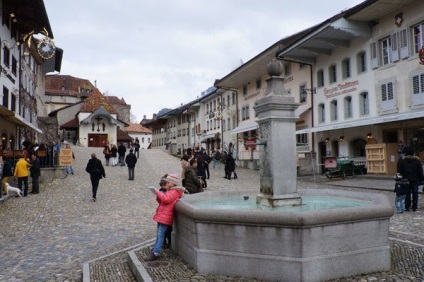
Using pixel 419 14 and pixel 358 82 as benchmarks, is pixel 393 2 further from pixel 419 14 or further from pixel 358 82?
pixel 358 82

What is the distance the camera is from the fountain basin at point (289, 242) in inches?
213

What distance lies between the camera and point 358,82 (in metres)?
25.1

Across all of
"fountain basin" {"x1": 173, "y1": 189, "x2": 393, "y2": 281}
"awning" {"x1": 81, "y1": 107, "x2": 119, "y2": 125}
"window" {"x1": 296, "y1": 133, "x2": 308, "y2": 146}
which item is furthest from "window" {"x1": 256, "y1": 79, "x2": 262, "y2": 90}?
"fountain basin" {"x1": 173, "y1": 189, "x2": 393, "y2": 281}

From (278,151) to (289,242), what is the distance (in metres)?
2.29

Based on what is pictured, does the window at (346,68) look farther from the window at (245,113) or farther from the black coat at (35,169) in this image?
the black coat at (35,169)

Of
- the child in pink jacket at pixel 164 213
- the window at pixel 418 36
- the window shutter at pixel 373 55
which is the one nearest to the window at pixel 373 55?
the window shutter at pixel 373 55

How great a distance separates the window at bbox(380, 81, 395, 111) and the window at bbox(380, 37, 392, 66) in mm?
1351

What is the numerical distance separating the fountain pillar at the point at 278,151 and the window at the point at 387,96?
16853 mm

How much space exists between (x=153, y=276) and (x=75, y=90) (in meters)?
86.3

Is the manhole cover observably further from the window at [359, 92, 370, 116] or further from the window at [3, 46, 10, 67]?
the window at [3, 46, 10, 67]

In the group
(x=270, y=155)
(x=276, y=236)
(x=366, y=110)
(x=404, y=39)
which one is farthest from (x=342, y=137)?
(x=276, y=236)

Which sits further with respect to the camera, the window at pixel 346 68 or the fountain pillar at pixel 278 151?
the window at pixel 346 68

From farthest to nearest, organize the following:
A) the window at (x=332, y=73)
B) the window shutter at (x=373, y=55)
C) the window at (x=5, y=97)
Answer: the window at (x=332, y=73) < the window at (x=5, y=97) < the window shutter at (x=373, y=55)

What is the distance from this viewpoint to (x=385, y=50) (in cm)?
2328
